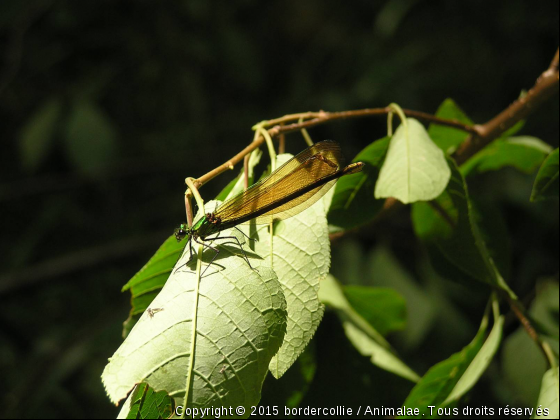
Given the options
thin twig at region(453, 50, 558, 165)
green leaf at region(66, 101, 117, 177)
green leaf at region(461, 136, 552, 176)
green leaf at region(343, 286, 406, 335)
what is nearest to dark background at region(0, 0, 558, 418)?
green leaf at region(66, 101, 117, 177)

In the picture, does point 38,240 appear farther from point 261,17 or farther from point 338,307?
point 338,307

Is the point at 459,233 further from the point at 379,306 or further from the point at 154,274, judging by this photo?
the point at 154,274

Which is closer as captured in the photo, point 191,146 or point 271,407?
point 271,407

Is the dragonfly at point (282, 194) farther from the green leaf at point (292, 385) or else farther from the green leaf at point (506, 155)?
the green leaf at point (506, 155)

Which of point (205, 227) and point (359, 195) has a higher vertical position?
point (205, 227)

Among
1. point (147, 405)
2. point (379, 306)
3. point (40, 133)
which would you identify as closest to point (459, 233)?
point (379, 306)

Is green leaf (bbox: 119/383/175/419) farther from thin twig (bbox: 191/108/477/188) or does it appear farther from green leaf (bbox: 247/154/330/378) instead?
thin twig (bbox: 191/108/477/188)

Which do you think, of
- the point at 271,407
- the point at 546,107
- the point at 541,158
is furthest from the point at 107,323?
the point at 546,107
